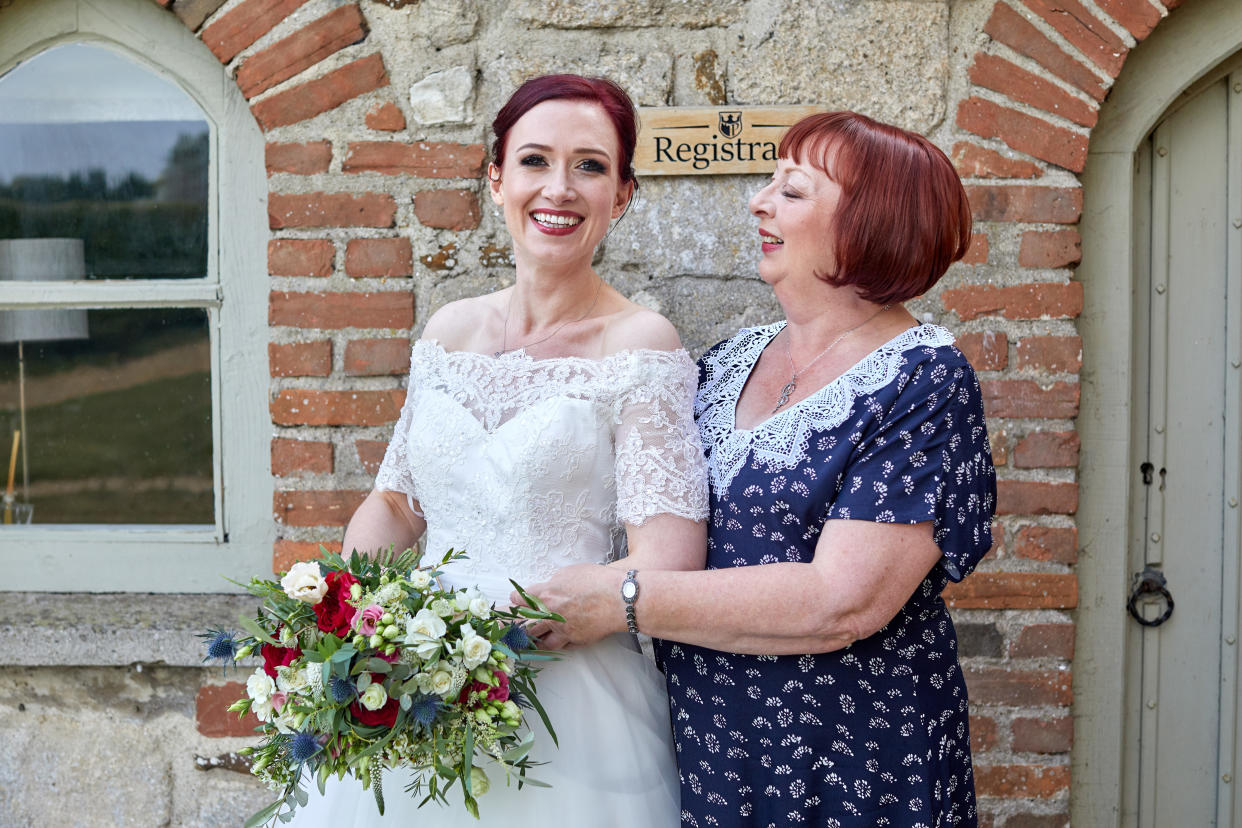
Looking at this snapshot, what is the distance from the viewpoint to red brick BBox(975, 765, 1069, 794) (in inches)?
100

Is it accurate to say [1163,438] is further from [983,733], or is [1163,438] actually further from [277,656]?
[277,656]

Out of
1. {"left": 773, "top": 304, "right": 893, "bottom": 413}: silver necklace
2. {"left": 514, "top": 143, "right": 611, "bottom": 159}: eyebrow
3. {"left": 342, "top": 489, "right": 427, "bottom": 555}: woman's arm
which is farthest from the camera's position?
{"left": 342, "top": 489, "right": 427, "bottom": 555}: woman's arm

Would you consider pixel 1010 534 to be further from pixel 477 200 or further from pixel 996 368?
pixel 477 200

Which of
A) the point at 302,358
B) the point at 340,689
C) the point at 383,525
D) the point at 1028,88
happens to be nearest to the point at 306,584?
the point at 340,689

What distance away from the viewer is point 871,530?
1.63m

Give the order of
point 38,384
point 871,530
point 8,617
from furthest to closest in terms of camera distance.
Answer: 1. point 38,384
2. point 8,617
3. point 871,530

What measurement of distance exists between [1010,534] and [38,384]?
2612 millimetres

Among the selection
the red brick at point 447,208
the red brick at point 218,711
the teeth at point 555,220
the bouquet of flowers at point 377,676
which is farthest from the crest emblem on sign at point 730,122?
the red brick at point 218,711

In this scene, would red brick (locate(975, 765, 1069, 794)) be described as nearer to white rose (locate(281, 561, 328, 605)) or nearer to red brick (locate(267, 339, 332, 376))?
white rose (locate(281, 561, 328, 605))

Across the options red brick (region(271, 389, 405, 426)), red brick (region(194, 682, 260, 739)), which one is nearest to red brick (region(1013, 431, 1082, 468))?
red brick (region(271, 389, 405, 426))

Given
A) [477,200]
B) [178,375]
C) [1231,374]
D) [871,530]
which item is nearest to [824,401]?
[871,530]

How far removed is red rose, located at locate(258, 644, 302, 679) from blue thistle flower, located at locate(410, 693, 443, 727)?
0.21 m

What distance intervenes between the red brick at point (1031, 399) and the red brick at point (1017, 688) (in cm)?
63

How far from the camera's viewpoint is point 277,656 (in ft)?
5.24
